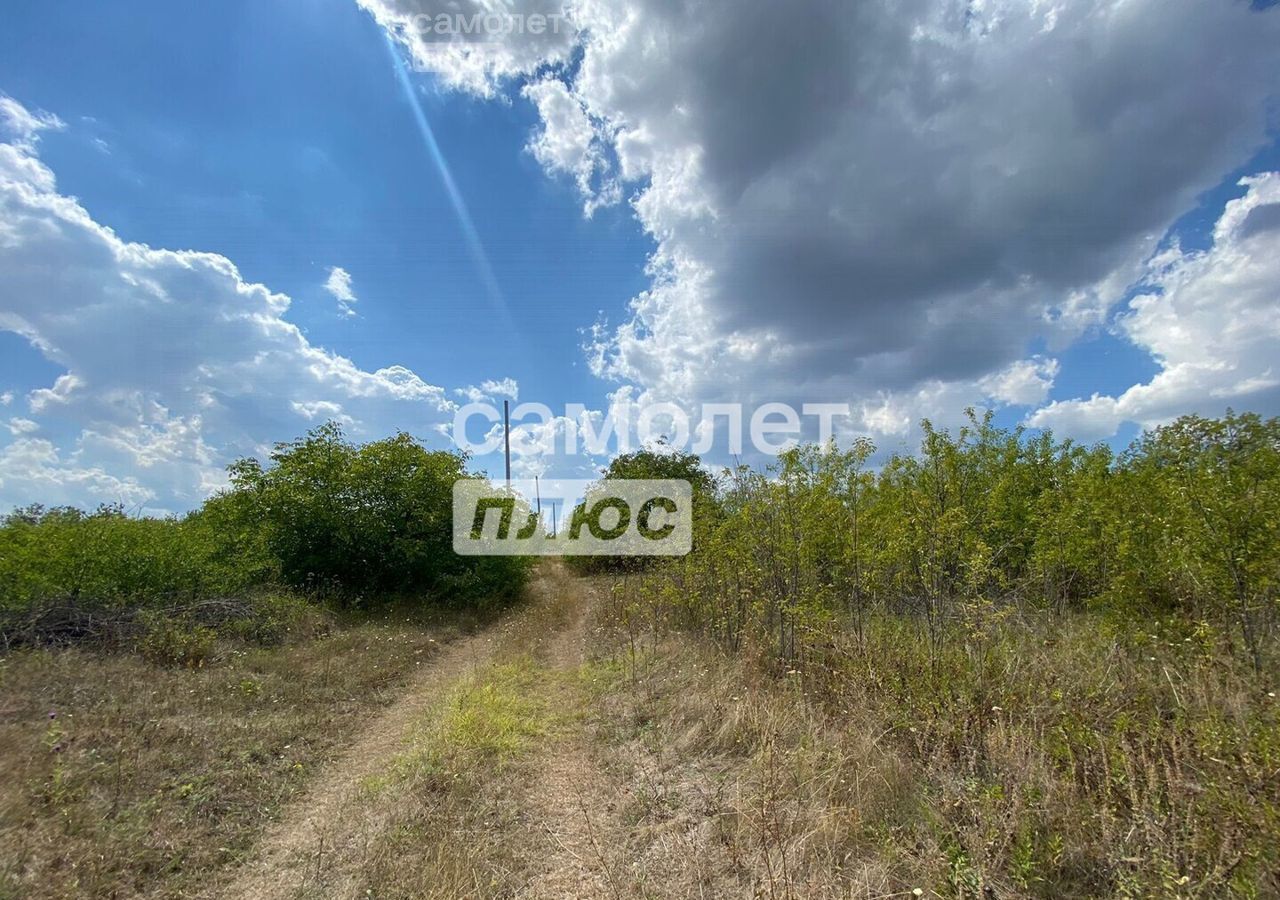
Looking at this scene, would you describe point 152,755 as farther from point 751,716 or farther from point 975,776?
point 975,776

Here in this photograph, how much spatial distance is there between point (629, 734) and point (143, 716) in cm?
424

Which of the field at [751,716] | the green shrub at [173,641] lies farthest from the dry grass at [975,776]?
the green shrub at [173,641]

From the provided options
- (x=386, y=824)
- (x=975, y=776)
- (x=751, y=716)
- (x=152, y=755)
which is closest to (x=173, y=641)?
(x=152, y=755)

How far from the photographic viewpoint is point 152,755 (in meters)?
3.85

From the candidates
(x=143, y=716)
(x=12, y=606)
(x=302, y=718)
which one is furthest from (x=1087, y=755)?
(x=12, y=606)

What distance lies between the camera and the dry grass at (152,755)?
282 cm

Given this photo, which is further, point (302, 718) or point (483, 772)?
point (302, 718)

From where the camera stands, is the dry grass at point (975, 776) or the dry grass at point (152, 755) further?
the dry grass at point (152, 755)

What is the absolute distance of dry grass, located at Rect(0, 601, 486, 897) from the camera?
2825 millimetres

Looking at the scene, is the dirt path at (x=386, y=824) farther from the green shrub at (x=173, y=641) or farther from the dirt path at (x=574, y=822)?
the green shrub at (x=173, y=641)

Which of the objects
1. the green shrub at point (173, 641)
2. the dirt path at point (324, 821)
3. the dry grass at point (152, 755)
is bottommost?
the dirt path at point (324, 821)

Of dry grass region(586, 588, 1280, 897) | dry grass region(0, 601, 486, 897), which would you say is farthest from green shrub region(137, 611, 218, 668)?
dry grass region(586, 588, 1280, 897)

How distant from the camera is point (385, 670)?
22.6 ft

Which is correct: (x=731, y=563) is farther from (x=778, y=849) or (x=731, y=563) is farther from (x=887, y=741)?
(x=778, y=849)
